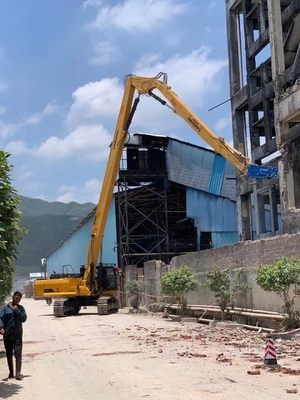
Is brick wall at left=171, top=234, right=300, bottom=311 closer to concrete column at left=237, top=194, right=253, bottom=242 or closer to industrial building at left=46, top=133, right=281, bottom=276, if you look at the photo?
concrete column at left=237, top=194, right=253, bottom=242

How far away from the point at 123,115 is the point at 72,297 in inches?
421

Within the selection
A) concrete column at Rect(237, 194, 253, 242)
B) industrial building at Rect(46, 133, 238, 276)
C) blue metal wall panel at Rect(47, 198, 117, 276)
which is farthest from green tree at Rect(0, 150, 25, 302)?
blue metal wall panel at Rect(47, 198, 117, 276)

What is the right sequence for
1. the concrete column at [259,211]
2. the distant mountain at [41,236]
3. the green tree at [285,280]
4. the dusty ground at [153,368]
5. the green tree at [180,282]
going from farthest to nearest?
the distant mountain at [41,236] < the concrete column at [259,211] < the green tree at [180,282] < the green tree at [285,280] < the dusty ground at [153,368]

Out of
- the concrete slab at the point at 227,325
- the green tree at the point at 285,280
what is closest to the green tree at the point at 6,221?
the green tree at the point at 285,280

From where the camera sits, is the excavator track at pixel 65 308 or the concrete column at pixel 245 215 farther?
the concrete column at pixel 245 215

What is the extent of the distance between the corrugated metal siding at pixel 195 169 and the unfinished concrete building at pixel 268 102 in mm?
5076

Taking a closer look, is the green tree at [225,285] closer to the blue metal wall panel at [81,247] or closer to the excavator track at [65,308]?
the excavator track at [65,308]

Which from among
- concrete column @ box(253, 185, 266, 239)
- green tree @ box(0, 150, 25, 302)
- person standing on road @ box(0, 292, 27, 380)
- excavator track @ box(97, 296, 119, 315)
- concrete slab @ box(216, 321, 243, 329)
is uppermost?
concrete column @ box(253, 185, 266, 239)

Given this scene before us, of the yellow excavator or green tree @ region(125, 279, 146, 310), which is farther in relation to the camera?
green tree @ region(125, 279, 146, 310)

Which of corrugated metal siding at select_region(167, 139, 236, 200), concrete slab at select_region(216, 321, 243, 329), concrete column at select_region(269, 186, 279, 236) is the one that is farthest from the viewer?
corrugated metal siding at select_region(167, 139, 236, 200)

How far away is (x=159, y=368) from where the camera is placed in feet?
35.4

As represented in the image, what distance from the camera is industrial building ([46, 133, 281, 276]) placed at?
1613 inches

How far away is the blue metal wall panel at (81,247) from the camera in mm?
42625

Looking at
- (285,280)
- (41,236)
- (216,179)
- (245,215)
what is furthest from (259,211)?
(41,236)
